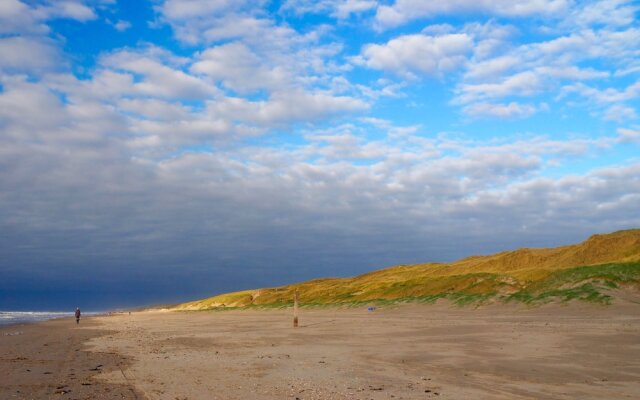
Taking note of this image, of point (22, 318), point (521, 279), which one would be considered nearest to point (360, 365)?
point (521, 279)

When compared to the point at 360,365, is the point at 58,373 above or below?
above

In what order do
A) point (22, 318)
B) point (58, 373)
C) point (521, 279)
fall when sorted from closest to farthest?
point (58, 373) → point (521, 279) → point (22, 318)

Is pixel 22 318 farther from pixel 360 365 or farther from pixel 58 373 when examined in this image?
pixel 360 365

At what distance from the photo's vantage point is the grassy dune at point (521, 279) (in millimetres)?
35438

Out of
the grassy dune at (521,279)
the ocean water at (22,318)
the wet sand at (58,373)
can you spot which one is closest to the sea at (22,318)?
the ocean water at (22,318)

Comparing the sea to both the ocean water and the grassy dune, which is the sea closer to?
the ocean water

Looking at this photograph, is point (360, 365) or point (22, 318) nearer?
point (360, 365)

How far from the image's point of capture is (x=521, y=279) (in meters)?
41.9

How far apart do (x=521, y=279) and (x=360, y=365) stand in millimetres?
30427

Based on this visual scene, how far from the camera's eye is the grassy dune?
35.4 m

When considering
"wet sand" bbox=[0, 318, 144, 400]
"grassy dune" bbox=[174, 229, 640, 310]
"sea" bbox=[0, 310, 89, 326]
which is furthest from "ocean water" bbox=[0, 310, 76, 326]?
"wet sand" bbox=[0, 318, 144, 400]

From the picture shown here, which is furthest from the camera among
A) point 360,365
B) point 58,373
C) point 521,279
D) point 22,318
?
point 22,318

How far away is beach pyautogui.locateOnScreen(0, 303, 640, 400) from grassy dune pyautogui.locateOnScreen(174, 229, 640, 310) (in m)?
8.48

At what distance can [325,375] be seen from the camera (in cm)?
1386
